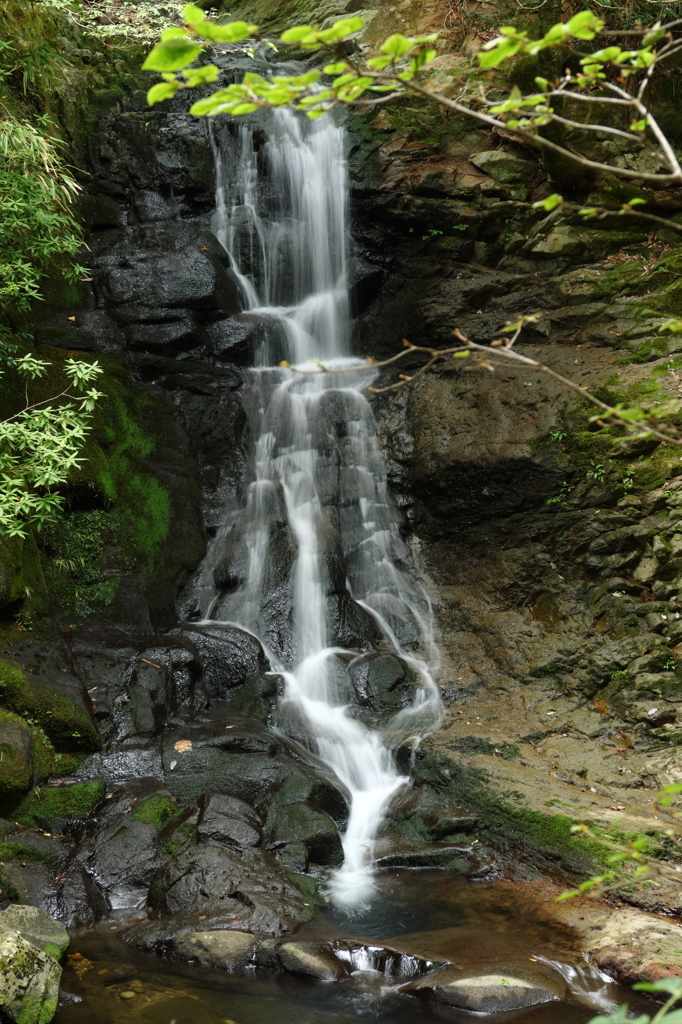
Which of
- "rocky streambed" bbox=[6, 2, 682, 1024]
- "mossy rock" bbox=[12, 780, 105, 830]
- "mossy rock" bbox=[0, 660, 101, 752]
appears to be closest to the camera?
"rocky streambed" bbox=[6, 2, 682, 1024]

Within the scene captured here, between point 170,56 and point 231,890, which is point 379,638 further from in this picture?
point 170,56

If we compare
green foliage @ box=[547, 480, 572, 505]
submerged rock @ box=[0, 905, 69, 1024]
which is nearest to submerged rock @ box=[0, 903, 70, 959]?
submerged rock @ box=[0, 905, 69, 1024]

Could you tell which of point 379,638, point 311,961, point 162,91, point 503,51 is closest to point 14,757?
point 311,961

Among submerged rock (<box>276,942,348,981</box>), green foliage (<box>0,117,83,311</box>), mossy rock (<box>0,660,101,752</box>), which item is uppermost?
green foliage (<box>0,117,83,311</box>)

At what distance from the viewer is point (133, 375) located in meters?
10.9

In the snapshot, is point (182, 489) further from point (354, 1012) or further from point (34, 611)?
point (354, 1012)

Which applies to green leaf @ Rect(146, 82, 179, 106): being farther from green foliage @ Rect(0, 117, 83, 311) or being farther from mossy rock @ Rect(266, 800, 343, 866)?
mossy rock @ Rect(266, 800, 343, 866)

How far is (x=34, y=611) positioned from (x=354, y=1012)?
15.5 ft

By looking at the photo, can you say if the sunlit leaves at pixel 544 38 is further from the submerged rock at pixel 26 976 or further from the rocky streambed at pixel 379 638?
the submerged rock at pixel 26 976

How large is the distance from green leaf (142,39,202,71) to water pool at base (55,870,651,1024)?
4.87 meters

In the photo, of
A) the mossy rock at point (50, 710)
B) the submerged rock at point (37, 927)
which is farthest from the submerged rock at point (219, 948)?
the mossy rock at point (50, 710)

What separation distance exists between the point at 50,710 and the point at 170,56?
6.21m

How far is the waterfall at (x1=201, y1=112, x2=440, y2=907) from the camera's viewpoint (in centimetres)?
788

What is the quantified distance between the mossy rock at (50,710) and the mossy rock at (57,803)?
445 mm
